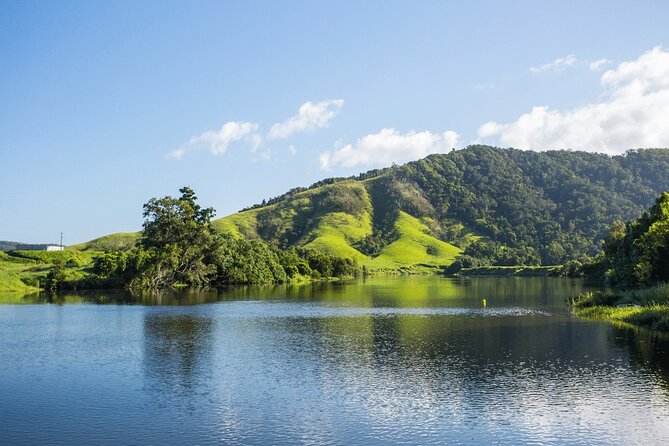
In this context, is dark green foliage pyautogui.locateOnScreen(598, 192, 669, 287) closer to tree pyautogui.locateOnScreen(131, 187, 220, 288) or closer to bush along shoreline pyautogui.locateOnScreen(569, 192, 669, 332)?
bush along shoreline pyautogui.locateOnScreen(569, 192, 669, 332)

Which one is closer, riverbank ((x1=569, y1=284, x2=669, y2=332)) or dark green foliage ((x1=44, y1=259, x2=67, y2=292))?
riverbank ((x1=569, y1=284, x2=669, y2=332))

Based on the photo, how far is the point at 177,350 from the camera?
4941 cm

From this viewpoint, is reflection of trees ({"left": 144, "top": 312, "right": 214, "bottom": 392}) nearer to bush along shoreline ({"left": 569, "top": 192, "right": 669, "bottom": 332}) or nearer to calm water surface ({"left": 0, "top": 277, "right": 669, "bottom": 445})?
calm water surface ({"left": 0, "top": 277, "right": 669, "bottom": 445})

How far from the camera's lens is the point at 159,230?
483 feet

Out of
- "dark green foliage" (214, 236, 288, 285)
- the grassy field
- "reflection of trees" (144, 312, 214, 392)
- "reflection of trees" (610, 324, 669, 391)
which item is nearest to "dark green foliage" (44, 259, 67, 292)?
the grassy field

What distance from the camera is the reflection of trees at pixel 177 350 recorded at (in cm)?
3850

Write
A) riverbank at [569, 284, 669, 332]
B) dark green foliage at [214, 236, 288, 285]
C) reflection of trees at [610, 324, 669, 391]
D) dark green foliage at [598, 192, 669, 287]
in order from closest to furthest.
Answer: reflection of trees at [610, 324, 669, 391] → riverbank at [569, 284, 669, 332] → dark green foliage at [598, 192, 669, 287] → dark green foliage at [214, 236, 288, 285]

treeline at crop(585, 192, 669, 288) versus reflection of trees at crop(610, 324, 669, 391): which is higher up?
treeline at crop(585, 192, 669, 288)

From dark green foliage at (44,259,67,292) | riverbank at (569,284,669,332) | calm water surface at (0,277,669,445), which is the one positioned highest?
dark green foliage at (44,259,67,292)

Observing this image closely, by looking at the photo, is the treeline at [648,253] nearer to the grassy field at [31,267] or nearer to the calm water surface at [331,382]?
the calm water surface at [331,382]

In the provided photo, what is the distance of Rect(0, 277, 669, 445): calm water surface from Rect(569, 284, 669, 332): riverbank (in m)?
3.58

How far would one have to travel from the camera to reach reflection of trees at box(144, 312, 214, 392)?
38500 mm

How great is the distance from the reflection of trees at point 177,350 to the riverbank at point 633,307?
42691mm

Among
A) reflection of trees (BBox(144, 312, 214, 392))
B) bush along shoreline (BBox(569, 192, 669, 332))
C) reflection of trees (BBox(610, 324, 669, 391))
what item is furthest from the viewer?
bush along shoreline (BBox(569, 192, 669, 332))
